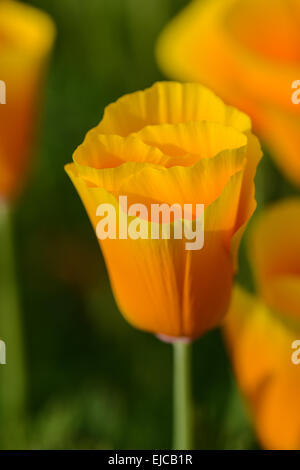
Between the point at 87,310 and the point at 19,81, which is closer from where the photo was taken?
the point at 19,81

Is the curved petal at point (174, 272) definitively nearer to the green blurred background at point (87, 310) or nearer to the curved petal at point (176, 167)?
the curved petal at point (176, 167)

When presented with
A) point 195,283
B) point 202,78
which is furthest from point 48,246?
point 195,283

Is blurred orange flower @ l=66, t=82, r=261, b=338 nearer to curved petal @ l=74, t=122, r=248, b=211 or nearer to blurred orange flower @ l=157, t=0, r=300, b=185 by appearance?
curved petal @ l=74, t=122, r=248, b=211

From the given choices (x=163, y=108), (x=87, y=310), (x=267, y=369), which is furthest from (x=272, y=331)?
(x=87, y=310)

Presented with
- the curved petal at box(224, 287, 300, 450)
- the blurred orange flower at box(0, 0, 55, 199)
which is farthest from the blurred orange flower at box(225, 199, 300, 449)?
the blurred orange flower at box(0, 0, 55, 199)

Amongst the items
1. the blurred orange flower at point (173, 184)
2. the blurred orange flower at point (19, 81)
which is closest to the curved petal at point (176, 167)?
the blurred orange flower at point (173, 184)

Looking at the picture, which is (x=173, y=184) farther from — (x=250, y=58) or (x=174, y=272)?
(x=250, y=58)
